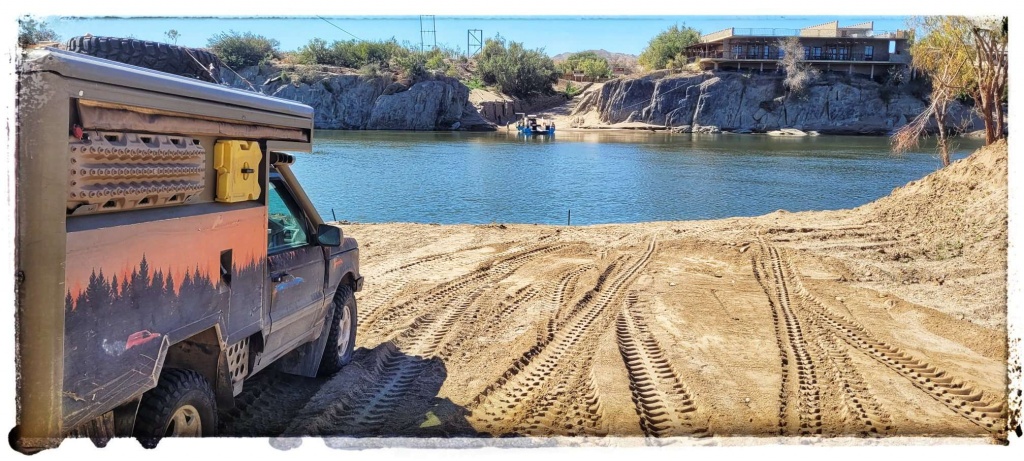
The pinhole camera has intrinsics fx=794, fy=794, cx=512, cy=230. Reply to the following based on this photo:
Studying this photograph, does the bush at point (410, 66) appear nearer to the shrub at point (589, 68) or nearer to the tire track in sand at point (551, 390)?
the shrub at point (589, 68)

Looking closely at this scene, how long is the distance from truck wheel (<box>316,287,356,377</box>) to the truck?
1005 mm

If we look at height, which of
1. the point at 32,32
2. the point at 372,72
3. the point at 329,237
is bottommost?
the point at 329,237

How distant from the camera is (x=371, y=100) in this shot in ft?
265

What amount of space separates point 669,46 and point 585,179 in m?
67.5

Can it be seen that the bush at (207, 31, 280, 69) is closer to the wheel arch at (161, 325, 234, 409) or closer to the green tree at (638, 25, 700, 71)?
the green tree at (638, 25, 700, 71)

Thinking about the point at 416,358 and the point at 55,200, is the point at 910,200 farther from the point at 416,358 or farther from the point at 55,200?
the point at 55,200

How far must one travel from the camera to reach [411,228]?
52.1 ft

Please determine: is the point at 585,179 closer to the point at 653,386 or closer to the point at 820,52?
the point at 653,386

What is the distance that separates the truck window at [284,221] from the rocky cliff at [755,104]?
81.7 meters

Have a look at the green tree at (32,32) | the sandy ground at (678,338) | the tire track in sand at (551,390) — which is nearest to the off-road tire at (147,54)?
the green tree at (32,32)

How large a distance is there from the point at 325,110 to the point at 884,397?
7746 centimetres

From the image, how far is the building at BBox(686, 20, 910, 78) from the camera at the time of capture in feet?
271

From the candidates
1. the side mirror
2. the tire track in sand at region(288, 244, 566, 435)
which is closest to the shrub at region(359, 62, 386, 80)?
the tire track in sand at region(288, 244, 566, 435)

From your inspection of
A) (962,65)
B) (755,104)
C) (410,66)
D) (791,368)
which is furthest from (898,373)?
(755,104)
